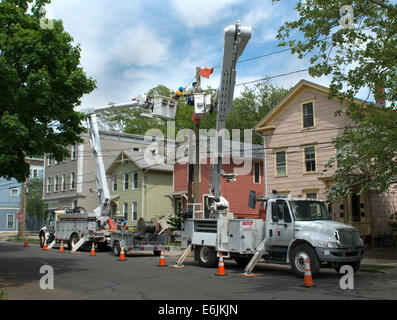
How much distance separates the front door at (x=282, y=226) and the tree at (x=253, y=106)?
3374 cm

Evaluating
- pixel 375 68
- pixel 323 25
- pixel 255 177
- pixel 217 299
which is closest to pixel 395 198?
pixel 255 177

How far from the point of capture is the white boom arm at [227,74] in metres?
11.3

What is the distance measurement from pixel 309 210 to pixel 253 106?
36.1 meters

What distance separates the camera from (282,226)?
1291cm

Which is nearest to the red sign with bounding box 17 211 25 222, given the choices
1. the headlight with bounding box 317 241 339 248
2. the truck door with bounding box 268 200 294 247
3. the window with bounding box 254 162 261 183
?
the window with bounding box 254 162 261 183

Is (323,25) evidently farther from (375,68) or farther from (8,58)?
(8,58)

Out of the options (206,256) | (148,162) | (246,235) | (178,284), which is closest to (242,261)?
(206,256)

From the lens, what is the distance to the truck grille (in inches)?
459

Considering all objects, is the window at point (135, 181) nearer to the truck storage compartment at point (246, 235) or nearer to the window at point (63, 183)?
the window at point (63, 183)

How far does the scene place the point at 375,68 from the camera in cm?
1209

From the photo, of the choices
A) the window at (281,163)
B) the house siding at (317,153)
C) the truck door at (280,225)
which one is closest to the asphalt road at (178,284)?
the truck door at (280,225)

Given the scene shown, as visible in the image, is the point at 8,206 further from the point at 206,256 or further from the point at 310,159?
the point at 206,256

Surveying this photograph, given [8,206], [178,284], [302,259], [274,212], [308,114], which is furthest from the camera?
[8,206]

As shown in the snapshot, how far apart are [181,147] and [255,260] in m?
23.7
